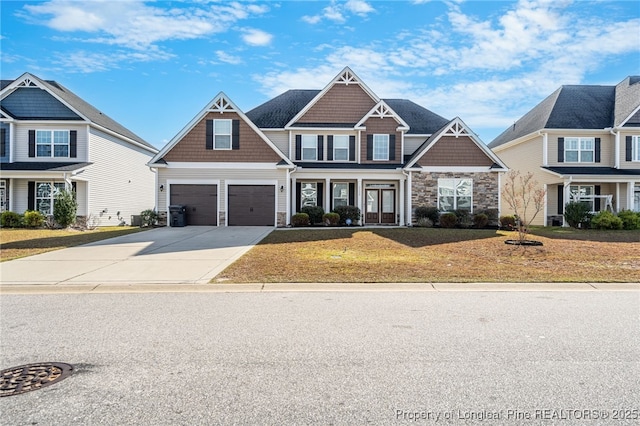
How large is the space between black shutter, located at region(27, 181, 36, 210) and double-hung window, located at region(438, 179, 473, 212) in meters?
23.2

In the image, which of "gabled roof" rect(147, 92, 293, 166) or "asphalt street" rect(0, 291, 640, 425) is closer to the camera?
"asphalt street" rect(0, 291, 640, 425)

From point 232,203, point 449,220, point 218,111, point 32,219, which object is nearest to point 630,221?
point 449,220

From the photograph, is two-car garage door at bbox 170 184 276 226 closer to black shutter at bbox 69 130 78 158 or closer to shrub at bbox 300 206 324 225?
shrub at bbox 300 206 324 225

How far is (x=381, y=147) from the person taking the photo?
82.2 feet

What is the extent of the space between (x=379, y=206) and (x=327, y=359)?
21.7m

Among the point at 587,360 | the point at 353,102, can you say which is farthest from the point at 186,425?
the point at 353,102

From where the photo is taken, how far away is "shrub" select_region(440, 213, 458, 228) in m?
22.2

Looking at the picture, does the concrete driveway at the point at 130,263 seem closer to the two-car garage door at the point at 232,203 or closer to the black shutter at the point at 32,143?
the two-car garage door at the point at 232,203

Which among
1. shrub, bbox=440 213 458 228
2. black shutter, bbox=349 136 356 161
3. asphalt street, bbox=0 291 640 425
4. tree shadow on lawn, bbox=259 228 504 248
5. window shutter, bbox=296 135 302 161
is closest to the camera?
asphalt street, bbox=0 291 640 425

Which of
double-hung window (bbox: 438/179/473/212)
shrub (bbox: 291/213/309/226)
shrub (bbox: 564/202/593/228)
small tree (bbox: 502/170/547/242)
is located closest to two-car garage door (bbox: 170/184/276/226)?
shrub (bbox: 291/213/309/226)

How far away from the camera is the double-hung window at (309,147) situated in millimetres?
25281

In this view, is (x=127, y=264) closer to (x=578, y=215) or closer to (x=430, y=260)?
(x=430, y=260)

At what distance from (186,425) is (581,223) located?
81.8ft

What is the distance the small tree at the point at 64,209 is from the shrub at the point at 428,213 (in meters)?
18.7
